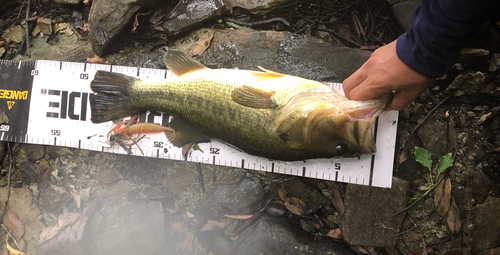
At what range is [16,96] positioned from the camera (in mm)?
3668

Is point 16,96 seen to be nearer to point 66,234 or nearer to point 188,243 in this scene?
point 66,234

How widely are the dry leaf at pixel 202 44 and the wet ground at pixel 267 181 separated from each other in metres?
0.06

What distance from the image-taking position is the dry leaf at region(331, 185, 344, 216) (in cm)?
336

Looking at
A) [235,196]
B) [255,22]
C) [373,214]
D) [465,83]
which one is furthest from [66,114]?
[465,83]

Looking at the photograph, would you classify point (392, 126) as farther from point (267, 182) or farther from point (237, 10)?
point (237, 10)

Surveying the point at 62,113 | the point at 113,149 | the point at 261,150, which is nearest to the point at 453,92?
the point at 261,150

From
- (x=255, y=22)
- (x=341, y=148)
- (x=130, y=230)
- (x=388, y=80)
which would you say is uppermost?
(x=255, y=22)

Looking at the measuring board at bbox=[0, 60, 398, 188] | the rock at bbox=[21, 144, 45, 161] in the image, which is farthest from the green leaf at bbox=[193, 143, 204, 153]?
the rock at bbox=[21, 144, 45, 161]

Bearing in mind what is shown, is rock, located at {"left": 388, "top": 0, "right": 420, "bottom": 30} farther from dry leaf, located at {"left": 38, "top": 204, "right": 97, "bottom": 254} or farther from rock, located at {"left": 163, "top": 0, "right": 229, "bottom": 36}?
dry leaf, located at {"left": 38, "top": 204, "right": 97, "bottom": 254}

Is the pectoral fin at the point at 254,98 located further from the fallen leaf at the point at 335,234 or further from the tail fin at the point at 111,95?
the fallen leaf at the point at 335,234

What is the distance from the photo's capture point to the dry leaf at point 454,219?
10.3 feet

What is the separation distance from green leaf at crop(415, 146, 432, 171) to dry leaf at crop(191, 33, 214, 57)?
2.97m

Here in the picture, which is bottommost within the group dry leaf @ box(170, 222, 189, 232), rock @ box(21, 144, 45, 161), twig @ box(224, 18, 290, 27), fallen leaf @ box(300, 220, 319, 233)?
dry leaf @ box(170, 222, 189, 232)

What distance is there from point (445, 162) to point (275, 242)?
225 cm
